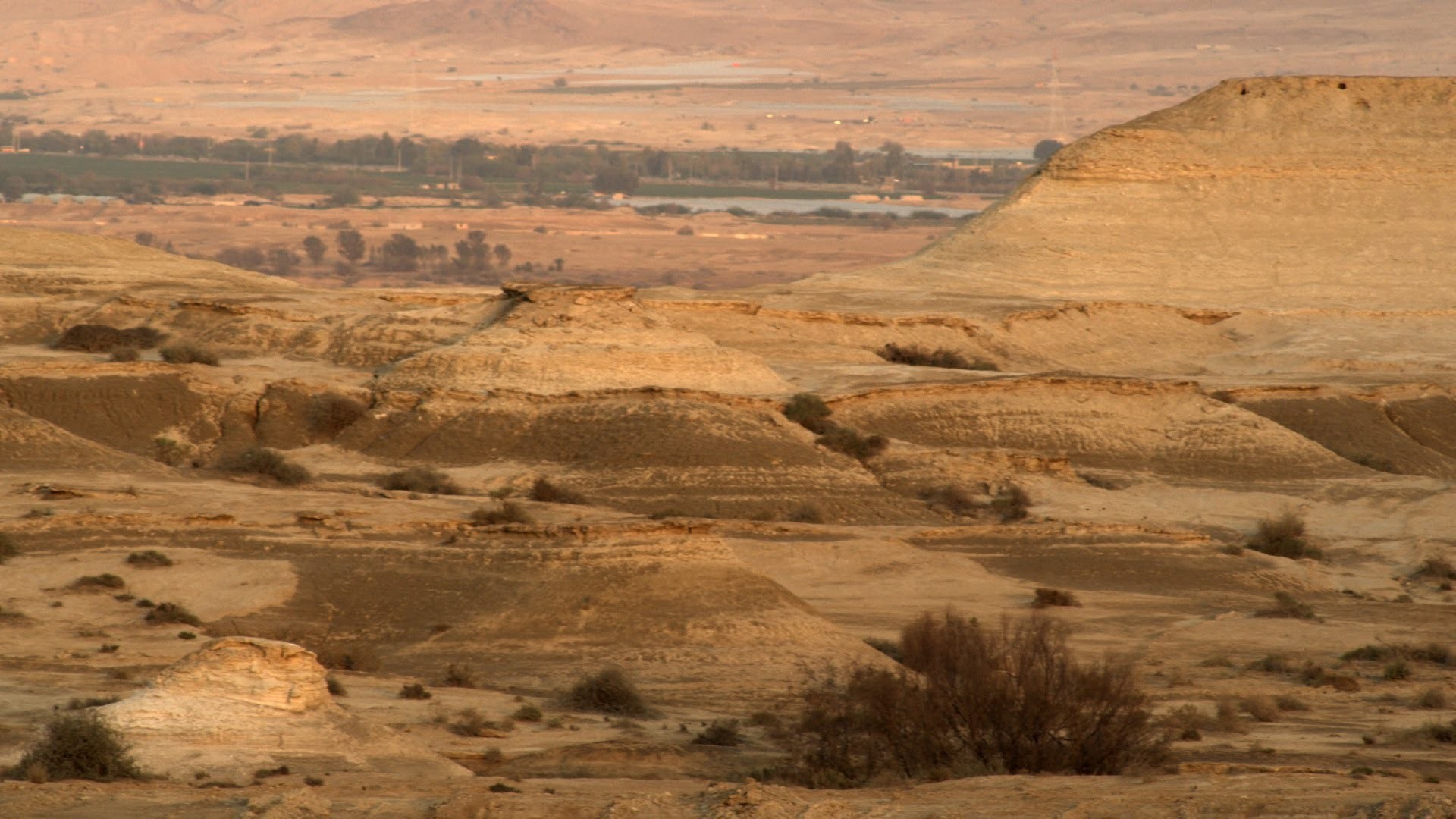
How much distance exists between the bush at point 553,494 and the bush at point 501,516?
3731mm

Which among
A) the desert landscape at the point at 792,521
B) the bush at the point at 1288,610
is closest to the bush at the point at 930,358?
the desert landscape at the point at 792,521

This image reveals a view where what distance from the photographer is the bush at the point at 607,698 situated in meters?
19.9

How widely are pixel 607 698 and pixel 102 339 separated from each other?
2387cm

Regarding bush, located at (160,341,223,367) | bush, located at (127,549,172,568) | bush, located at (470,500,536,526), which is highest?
bush, located at (160,341,223,367)

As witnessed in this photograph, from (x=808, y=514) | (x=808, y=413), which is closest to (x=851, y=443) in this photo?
(x=808, y=413)

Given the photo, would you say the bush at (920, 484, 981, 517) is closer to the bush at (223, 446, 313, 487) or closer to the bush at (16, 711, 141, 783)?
the bush at (223, 446, 313, 487)

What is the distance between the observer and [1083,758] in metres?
17.4

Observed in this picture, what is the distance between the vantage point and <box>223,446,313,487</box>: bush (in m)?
31.4

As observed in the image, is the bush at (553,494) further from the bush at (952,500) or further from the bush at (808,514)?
the bush at (952,500)

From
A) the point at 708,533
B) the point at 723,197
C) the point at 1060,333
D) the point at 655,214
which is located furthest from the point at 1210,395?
the point at 723,197

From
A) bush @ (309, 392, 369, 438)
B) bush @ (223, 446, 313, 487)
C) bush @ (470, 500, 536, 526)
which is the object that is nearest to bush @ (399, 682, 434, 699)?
bush @ (470, 500, 536, 526)

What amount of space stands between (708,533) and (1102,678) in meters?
7.37

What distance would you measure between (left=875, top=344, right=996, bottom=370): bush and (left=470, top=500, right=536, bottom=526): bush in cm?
1837

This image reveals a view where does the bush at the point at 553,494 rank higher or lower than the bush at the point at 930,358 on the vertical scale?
lower
